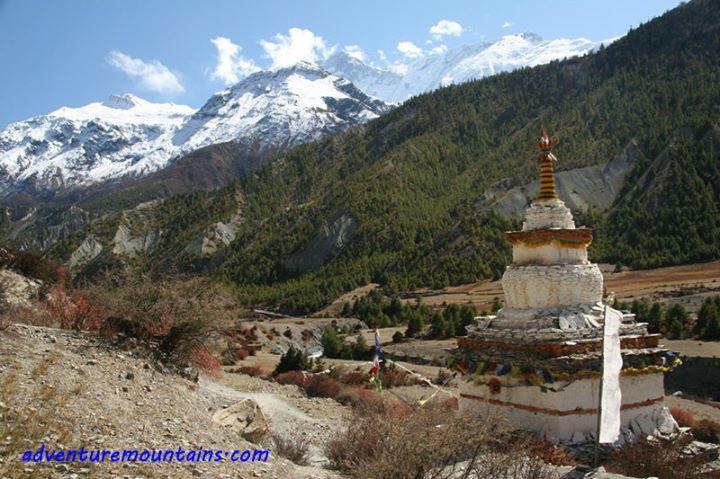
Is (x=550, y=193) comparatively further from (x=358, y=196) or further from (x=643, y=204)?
(x=358, y=196)

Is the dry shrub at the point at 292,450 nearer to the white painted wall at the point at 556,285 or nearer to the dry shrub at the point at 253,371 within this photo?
the white painted wall at the point at 556,285

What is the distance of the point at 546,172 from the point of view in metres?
15.3

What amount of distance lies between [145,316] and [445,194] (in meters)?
117

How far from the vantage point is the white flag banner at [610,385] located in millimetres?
9891

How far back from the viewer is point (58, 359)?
12781 mm

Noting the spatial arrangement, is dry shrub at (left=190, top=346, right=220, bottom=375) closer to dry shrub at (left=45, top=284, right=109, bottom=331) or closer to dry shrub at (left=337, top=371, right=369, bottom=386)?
dry shrub at (left=45, top=284, right=109, bottom=331)

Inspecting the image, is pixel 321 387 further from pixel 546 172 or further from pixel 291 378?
pixel 546 172

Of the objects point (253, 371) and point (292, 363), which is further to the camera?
point (292, 363)

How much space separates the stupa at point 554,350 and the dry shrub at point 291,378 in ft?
39.5

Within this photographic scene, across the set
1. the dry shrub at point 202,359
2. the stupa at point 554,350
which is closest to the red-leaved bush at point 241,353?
the dry shrub at point 202,359

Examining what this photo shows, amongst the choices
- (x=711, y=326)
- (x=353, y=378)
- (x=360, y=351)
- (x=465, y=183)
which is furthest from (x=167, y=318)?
(x=465, y=183)

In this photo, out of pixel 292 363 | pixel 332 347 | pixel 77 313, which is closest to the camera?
pixel 77 313

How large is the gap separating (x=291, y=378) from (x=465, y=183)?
360 feet

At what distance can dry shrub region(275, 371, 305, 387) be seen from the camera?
2545 centimetres
